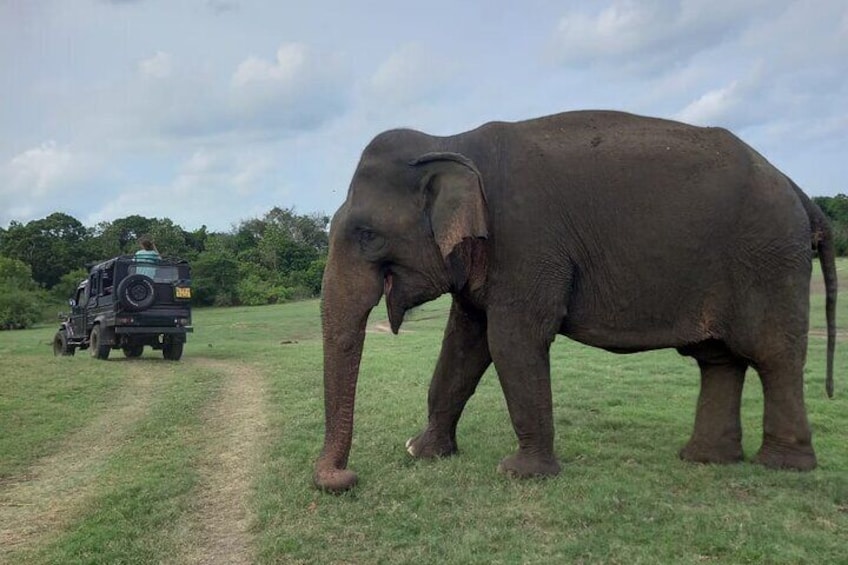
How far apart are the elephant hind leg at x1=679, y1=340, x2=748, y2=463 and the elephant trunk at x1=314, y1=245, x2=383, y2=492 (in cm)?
260

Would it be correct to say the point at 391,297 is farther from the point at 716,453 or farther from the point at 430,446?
the point at 716,453

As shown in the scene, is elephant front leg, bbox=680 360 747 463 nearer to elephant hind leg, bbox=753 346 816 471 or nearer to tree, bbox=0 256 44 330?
elephant hind leg, bbox=753 346 816 471

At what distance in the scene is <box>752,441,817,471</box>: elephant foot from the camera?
19.4 feet

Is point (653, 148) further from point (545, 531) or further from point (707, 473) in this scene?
point (545, 531)

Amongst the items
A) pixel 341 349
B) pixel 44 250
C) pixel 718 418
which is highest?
pixel 44 250

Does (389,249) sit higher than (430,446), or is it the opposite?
(389,249)

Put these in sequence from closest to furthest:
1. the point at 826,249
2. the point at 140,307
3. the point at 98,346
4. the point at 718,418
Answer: the point at 826,249 → the point at 718,418 → the point at 140,307 → the point at 98,346

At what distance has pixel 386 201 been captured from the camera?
5.98 meters

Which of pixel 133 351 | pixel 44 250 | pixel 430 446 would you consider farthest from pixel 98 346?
pixel 44 250

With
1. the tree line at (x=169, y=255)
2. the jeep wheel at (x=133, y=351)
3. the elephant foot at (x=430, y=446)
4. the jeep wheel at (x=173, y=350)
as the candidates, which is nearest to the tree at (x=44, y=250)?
the tree line at (x=169, y=255)

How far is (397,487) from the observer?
5738mm

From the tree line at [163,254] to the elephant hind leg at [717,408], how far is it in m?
44.4

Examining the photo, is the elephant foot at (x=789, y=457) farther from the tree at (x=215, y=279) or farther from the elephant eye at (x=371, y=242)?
the tree at (x=215, y=279)

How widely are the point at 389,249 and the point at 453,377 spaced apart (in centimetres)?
146
